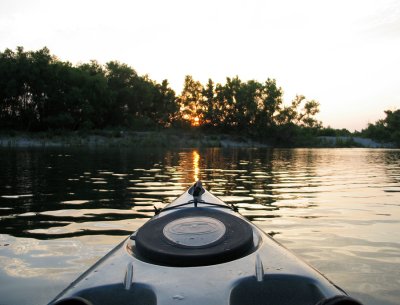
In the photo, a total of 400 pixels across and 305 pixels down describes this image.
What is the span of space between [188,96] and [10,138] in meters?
42.9

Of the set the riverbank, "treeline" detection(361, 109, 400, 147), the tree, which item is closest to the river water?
the riverbank

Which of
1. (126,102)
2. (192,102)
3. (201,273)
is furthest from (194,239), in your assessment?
(192,102)

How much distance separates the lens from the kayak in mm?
2740

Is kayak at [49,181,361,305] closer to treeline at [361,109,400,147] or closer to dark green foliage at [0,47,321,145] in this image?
dark green foliage at [0,47,321,145]

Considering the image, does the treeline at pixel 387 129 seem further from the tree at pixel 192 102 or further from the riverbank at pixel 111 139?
the riverbank at pixel 111 139

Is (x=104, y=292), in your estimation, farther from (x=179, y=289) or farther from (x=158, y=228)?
(x=158, y=228)

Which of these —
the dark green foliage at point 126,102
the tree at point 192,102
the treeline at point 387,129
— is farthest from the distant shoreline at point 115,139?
the treeline at point 387,129

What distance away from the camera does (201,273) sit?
3.09 meters

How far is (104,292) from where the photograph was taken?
282 centimetres

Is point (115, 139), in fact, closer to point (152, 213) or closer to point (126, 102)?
point (126, 102)

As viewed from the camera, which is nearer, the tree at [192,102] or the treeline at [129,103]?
the treeline at [129,103]

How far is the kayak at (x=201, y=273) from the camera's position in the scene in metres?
2.74

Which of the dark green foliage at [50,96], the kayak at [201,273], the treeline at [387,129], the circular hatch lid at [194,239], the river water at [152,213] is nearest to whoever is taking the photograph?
the kayak at [201,273]

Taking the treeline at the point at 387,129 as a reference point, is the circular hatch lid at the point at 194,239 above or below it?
below
